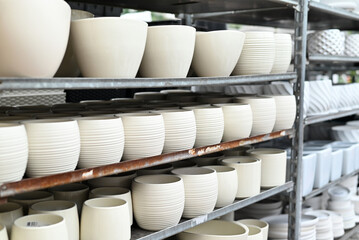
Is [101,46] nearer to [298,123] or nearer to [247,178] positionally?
[247,178]

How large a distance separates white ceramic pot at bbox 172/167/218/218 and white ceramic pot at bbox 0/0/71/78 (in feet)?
2.62

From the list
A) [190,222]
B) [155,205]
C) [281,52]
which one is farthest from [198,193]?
[281,52]

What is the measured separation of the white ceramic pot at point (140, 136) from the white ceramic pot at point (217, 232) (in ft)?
1.92

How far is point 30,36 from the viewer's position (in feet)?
4.15

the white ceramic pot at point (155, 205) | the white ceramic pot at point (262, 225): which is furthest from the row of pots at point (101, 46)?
the white ceramic pot at point (262, 225)

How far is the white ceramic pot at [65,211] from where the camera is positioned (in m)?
1.48

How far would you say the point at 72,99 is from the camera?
8.77 ft

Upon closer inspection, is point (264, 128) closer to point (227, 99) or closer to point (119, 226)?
point (227, 99)

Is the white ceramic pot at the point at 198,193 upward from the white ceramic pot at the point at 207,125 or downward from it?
downward

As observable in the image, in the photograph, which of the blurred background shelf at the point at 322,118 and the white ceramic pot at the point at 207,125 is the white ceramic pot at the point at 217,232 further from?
the blurred background shelf at the point at 322,118

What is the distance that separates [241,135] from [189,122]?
0.38 meters

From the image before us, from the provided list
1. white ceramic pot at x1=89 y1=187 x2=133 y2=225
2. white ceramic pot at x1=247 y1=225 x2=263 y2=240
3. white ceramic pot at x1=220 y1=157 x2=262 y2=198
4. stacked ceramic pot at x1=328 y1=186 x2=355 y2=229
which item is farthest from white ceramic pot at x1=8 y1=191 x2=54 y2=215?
stacked ceramic pot at x1=328 y1=186 x2=355 y2=229

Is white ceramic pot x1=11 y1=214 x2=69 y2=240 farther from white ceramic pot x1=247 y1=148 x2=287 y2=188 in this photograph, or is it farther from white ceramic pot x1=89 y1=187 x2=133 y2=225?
white ceramic pot x1=247 y1=148 x2=287 y2=188

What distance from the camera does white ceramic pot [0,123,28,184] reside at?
121 centimetres
